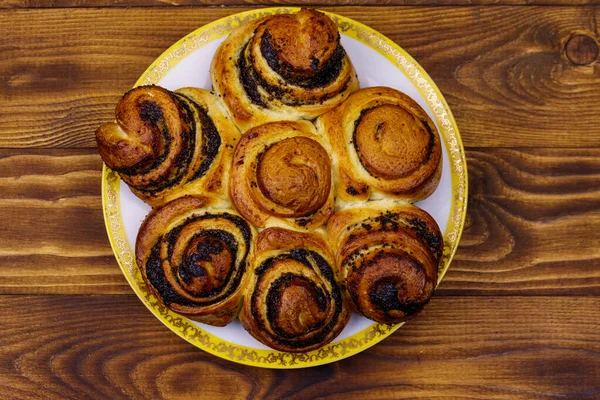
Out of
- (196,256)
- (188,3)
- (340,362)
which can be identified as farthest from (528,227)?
(188,3)

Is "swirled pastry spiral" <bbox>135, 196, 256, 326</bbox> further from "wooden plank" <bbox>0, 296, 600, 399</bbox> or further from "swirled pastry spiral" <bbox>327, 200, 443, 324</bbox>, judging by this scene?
"wooden plank" <bbox>0, 296, 600, 399</bbox>

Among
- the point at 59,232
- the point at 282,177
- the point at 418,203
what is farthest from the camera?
the point at 59,232

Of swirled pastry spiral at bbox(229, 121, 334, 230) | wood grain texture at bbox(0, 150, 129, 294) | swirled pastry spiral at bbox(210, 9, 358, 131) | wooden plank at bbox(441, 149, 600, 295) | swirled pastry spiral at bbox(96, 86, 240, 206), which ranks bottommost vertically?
wood grain texture at bbox(0, 150, 129, 294)

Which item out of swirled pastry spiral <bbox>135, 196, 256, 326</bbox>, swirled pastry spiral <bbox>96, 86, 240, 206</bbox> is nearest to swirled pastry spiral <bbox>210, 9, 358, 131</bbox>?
swirled pastry spiral <bbox>96, 86, 240, 206</bbox>

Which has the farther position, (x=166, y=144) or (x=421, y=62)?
(x=421, y=62)

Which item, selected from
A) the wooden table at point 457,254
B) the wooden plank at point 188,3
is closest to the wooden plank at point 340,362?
the wooden table at point 457,254

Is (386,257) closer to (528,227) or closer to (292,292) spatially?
(292,292)

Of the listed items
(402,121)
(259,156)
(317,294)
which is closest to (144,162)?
(259,156)

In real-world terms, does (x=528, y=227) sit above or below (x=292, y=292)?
above
